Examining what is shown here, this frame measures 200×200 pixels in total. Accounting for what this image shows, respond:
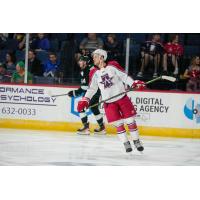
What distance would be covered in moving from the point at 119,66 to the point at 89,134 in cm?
85

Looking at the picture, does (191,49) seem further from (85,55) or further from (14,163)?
(14,163)

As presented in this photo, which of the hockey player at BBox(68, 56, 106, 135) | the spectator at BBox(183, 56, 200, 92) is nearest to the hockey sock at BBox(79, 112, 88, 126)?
the hockey player at BBox(68, 56, 106, 135)

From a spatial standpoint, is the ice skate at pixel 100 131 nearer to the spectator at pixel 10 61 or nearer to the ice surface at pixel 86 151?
the ice surface at pixel 86 151

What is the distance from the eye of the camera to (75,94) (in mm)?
8945

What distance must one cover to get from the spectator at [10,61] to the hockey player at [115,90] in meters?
0.94

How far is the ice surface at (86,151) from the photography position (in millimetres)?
8239

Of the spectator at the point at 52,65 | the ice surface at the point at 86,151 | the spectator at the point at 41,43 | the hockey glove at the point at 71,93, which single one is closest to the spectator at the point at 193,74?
the ice surface at the point at 86,151

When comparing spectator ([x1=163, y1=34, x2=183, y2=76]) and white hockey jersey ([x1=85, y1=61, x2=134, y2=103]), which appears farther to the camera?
spectator ([x1=163, y1=34, x2=183, y2=76])

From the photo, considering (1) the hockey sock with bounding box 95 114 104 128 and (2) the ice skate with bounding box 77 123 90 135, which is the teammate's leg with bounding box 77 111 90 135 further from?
(1) the hockey sock with bounding box 95 114 104 128

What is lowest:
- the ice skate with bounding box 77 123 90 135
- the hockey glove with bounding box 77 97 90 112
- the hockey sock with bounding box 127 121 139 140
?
the ice skate with bounding box 77 123 90 135

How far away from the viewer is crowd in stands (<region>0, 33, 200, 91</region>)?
857 cm

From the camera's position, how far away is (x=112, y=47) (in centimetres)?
855

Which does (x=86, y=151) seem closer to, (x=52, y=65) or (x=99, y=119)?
(x=99, y=119)

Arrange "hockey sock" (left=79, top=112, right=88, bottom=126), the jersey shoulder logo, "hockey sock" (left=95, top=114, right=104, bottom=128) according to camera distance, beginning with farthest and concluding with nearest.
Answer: "hockey sock" (left=79, top=112, right=88, bottom=126)
"hockey sock" (left=95, top=114, right=104, bottom=128)
the jersey shoulder logo
